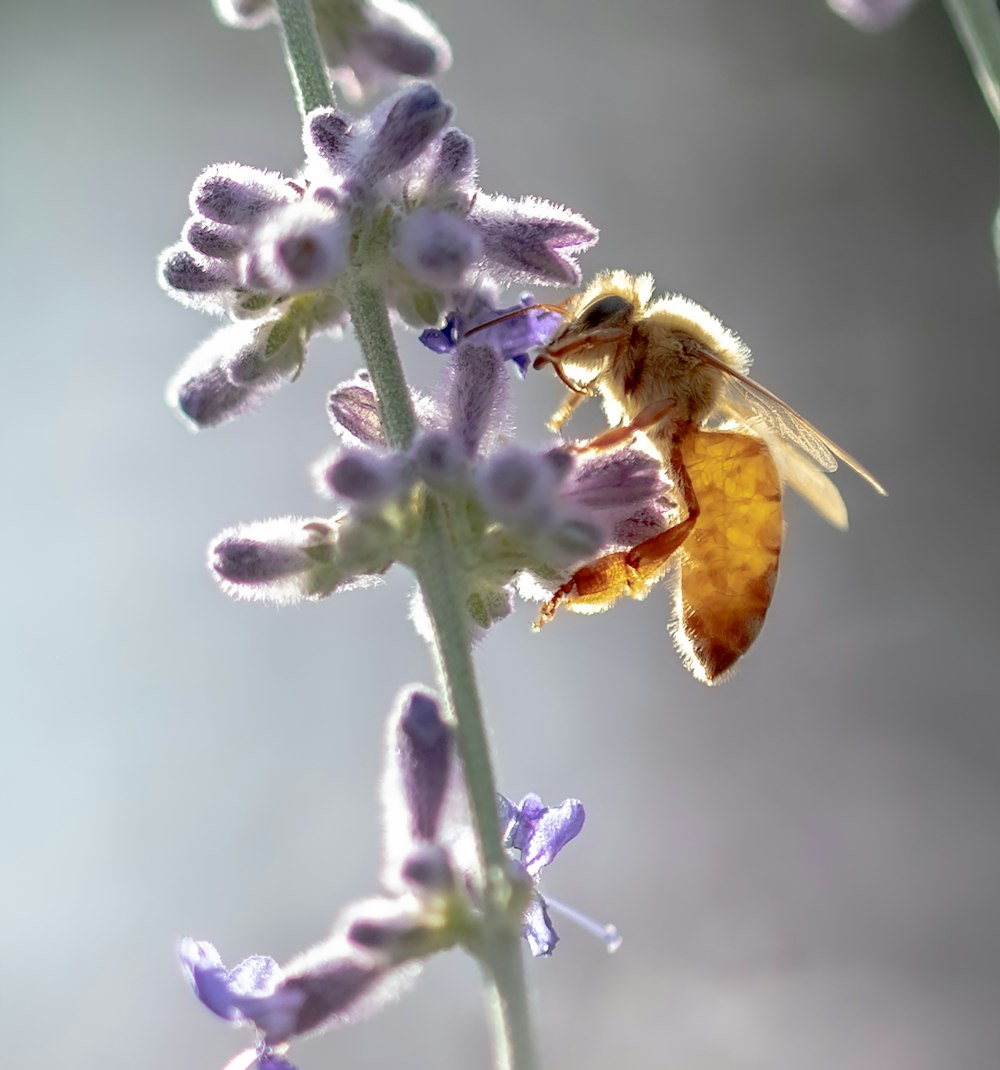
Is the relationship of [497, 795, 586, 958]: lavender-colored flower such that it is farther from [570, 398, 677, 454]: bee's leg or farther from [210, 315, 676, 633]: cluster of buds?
[570, 398, 677, 454]: bee's leg

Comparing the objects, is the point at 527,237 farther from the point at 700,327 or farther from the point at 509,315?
the point at 700,327

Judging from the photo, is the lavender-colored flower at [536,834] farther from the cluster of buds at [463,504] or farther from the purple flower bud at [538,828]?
the cluster of buds at [463,504]

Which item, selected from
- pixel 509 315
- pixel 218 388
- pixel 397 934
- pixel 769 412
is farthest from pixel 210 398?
pixel 769 412

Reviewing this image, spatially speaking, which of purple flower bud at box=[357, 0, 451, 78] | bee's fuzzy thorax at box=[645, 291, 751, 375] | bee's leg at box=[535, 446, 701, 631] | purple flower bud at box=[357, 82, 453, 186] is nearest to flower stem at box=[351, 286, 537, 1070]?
purple flower bud at box=[357, 82, 453, 186]

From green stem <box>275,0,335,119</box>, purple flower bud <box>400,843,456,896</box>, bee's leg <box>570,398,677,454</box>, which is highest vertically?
green stem <box>275,0,335,119</box>

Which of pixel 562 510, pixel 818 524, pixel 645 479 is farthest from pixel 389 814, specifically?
pixel 818 524

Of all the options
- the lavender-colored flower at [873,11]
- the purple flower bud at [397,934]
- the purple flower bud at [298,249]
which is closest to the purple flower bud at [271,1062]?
the purple flower bud at [397,934]
